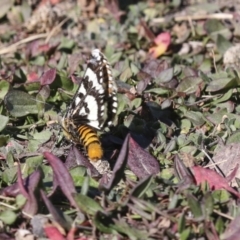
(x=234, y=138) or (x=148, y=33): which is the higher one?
(x=148, y=33)

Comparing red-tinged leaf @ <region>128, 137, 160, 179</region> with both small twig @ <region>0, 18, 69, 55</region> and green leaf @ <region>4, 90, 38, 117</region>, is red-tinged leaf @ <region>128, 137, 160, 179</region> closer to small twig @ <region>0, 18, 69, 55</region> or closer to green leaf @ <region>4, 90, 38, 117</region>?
green leaf @ <region>4, 90, 38, 117</region>

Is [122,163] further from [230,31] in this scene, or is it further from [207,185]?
[230,31]

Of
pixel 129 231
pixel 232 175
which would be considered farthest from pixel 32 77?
pixel 129 231

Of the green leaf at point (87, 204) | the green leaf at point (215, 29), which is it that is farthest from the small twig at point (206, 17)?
the green leaf at point (87, 204)

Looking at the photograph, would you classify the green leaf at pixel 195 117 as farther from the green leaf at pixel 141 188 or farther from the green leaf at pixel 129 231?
the green leaf at pixel 129 231

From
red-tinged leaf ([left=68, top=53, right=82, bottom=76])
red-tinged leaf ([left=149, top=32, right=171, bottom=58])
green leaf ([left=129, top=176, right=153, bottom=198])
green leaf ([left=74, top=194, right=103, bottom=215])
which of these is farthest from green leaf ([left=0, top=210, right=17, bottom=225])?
red-tinged leaf ([left=149, top=32, right=171, bottom=58])

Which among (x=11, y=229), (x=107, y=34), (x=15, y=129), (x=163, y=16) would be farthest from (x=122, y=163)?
(x=163, y=16)

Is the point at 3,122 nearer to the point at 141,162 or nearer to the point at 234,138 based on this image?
the point at 141,162
